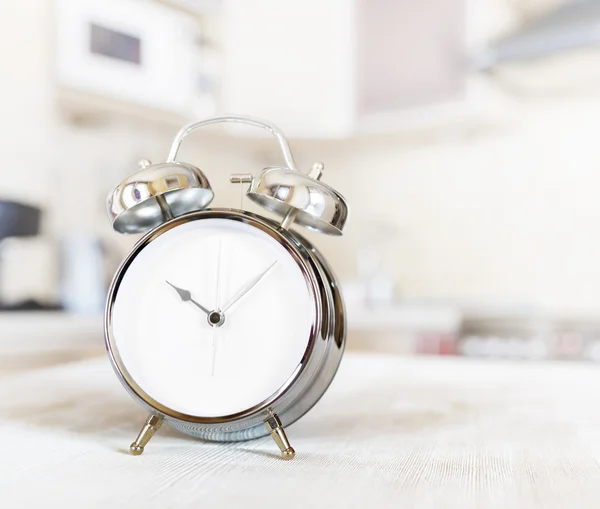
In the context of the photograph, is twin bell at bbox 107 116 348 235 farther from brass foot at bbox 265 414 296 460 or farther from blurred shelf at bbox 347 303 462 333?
blurred shelf at bbox 347 303 462 333

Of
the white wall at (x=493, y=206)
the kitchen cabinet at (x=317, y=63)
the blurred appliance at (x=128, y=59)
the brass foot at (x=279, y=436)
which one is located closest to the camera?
the brass foot at (x=279, y=436)

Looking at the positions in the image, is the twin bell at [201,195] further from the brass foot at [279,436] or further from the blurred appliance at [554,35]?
the blurred appliance at [554,35]

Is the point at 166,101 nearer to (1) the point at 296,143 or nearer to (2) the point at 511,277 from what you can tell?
(1) the point at 296,143

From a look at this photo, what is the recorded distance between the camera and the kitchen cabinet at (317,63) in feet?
9.36

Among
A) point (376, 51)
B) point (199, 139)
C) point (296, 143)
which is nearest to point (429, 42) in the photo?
point (376, 51)

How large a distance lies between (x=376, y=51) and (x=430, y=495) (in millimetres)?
2720

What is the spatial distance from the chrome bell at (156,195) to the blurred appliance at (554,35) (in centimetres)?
206

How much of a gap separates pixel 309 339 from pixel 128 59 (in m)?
1.98

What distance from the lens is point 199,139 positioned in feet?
9.41

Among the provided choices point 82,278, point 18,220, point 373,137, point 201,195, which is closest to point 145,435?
point 201,195

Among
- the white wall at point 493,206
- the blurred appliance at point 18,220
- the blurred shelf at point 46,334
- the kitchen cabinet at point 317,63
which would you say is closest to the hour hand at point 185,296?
the blurred shelf at point 46,334

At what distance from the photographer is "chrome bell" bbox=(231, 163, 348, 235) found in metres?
0.54

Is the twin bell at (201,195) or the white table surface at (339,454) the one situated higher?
the twin bell at (201,195)

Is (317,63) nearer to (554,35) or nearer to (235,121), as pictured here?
(554,35)
